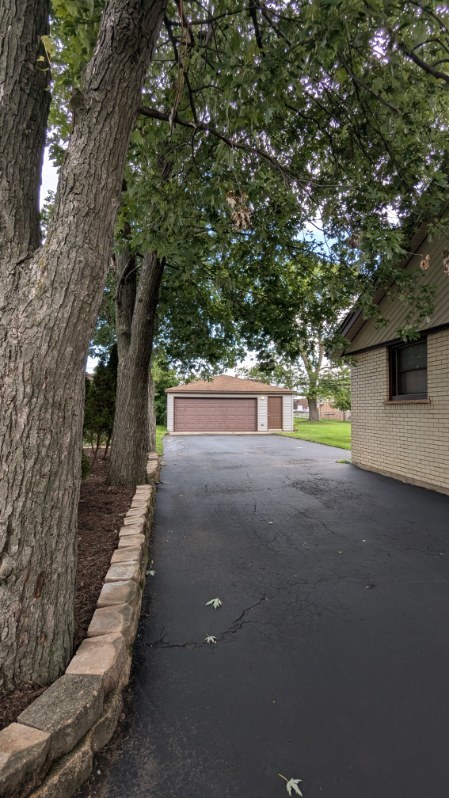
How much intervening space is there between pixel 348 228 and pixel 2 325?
14.5 feet

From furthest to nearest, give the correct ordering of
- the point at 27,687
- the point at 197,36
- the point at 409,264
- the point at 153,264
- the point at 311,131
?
the point at 409,264
the point at 153,264
the point at 311,131
the point at 197,36
the point at 27,687

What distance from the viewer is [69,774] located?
153 centimetres

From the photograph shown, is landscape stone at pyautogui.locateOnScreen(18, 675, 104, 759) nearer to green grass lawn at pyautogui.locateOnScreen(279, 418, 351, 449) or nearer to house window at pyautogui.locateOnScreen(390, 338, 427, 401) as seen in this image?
house window at pyautogui.locateOnScreen(390, 338, 427, 401)

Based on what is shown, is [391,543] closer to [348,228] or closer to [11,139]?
[348,228]

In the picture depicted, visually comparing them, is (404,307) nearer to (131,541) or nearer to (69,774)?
(131,541)

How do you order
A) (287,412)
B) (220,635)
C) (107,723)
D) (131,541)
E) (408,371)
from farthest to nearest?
(287,412)
(408,371)
(131,541)
(220,635)
(107,723)

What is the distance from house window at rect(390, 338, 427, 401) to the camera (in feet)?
24.3

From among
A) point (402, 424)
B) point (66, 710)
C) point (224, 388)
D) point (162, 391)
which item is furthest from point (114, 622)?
point (162, 391)

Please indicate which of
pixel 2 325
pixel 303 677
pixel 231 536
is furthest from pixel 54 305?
pixel 231 536

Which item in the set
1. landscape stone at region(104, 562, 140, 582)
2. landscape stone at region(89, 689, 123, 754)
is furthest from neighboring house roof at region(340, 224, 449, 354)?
landscape stone at region(89, 689, 123, 754)

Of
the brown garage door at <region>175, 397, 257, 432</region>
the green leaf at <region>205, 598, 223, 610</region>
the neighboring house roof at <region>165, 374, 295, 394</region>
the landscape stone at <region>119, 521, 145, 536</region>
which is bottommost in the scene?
the green leaf at <region>205, 598, 223, 610</region>

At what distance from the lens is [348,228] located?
5.04 m

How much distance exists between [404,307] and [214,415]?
1751 centimetres

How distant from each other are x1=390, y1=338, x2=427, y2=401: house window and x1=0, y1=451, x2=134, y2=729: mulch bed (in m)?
5.44
